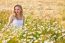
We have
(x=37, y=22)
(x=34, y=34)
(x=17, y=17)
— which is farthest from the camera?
(x=17, y=17)

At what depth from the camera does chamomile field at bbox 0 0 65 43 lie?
11.6 feet

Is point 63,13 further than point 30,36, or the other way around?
point 63,13

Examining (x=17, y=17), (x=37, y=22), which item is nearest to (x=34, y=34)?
(x=37, y=22)

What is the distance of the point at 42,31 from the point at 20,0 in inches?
87.1

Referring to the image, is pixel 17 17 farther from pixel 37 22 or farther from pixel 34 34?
pixel 34 34

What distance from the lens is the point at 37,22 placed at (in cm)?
442

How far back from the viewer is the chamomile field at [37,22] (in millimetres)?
3545

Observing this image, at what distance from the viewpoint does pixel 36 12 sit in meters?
5.34

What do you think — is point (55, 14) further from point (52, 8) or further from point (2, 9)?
point (2, 9)

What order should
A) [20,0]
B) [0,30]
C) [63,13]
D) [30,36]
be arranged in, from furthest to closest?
[20,0] < [63,13] < [0,30] < [30,36]

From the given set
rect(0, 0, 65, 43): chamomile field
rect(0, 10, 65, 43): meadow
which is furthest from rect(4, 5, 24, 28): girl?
rect(0, 10, 65, 43): meadow

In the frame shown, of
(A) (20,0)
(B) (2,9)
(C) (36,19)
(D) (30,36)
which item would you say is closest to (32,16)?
(C) (36,19)

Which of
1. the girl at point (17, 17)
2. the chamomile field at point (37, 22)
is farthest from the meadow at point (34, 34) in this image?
the girl at point (17, 17)

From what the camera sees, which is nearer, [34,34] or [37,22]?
[34,34]
